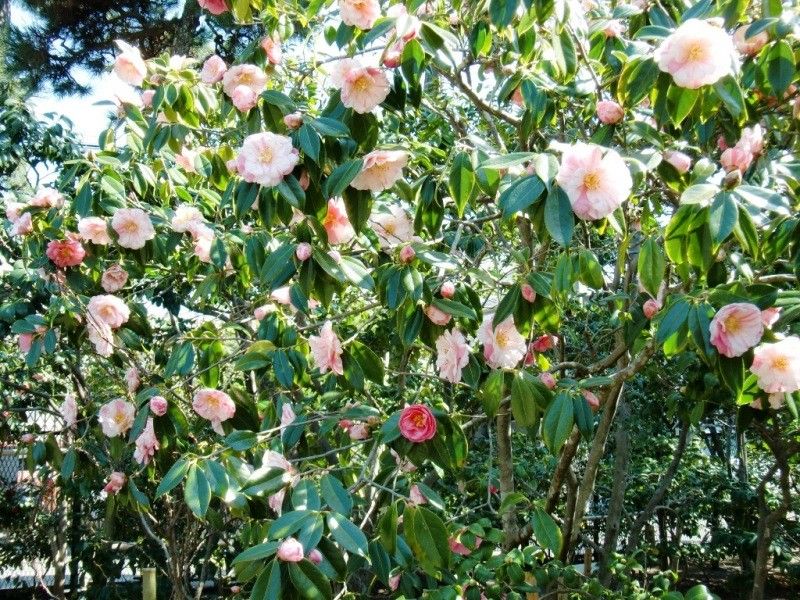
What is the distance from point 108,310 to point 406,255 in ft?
3.33

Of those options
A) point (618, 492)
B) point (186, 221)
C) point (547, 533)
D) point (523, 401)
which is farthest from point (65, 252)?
point (618, 492)

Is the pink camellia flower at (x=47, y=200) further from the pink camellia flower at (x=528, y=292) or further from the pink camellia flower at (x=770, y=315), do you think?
the pink camellia flower at (x=770, y=315)

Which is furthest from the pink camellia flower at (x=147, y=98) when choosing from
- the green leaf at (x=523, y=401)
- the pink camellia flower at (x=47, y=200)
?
the green leaf at (x=523, y=401)

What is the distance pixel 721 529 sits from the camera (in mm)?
4410

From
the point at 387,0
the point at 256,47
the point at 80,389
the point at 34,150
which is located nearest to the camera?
the point at 387,0

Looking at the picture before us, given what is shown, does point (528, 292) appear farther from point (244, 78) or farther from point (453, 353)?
point (244, 78)

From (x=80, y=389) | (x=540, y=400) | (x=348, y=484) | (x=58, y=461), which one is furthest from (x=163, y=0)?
(x=540, y=400)

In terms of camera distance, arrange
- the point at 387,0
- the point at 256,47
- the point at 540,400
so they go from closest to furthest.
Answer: the point at 540,400 < the point at 387,0 < the point at 256,47

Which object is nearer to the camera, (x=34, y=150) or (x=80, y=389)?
(x=80, y=389)

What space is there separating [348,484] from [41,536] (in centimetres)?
311

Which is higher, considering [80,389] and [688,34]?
[688,34]

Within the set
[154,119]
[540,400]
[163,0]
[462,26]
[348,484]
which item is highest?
[163,0]

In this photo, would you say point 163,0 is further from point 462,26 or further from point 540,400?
point 540,400

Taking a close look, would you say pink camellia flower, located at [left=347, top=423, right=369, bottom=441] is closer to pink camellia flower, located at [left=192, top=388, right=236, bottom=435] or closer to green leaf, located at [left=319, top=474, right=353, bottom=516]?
pink camellia flower, located at [left=192, top=388, right=236, bottom=435]
